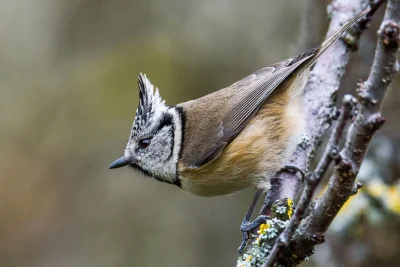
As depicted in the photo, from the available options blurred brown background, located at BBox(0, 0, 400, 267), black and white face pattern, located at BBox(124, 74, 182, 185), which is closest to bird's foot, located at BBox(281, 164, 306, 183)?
black and white face pattern, located at BBox(124, 74, 182, 185)

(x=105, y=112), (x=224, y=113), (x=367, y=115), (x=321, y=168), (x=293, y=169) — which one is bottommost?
(x=321, y=168)

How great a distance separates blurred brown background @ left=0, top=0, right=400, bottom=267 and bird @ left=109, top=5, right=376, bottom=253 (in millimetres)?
1961

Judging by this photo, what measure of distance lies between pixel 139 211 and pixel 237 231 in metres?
1.04

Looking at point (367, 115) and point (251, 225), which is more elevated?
point (251, 225)

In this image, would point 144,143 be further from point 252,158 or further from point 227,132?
point 252,158

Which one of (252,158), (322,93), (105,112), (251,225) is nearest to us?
(251,225)

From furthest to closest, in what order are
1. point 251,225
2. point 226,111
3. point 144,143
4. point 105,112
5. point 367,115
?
1. point 105,112
2. point 144,143
3. point 226,111
4. point 251,225
5. point 367,115

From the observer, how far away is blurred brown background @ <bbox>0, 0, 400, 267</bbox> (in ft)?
18.4

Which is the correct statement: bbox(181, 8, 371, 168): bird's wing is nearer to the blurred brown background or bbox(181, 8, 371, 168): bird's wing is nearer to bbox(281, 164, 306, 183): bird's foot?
bbox(281, 164, 306, 183): bird's foot

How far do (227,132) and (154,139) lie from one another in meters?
0.54

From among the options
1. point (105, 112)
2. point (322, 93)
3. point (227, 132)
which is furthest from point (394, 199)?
point (105, 112)

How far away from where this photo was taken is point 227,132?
343 cm

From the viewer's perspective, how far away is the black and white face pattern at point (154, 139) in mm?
3574

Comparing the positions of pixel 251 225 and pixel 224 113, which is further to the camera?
pixel 224 113
